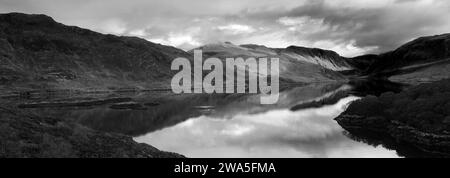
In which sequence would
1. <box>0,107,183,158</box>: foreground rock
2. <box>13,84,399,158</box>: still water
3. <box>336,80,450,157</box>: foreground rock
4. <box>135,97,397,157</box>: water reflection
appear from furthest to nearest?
<box>336,80,450,157</box>: foreground rock, <box>13,84,399,158</box>: still water, <box>135,97,397,157</box>: water reflection, <box>0,107,183,158</box>: foreground rock

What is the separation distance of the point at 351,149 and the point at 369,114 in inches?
820

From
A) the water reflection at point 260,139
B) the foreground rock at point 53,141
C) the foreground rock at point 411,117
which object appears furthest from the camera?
the foreground rock at point 411,117

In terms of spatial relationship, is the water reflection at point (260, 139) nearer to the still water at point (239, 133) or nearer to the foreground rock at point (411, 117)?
the still water at point (239, 133)

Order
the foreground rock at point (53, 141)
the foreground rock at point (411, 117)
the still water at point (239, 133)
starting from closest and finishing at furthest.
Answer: the foreground rock at point (53, 141), the still water at point (239, 133), the foreground rock at point (411, 117)

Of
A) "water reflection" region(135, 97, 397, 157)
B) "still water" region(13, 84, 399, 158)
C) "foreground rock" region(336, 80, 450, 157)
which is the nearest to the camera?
"water reflection" region(135, 97, 397, 157)

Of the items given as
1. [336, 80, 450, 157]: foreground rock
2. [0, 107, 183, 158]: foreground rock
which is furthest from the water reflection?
[0, 107, 183, 158]: foreground rock

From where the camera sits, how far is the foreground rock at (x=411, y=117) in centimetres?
4281

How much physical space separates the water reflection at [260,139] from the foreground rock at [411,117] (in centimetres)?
394

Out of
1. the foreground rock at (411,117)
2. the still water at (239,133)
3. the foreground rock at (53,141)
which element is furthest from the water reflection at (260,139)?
the foreground rock at (53,141)

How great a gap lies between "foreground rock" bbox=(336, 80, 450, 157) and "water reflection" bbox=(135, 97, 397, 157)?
12.9 ft

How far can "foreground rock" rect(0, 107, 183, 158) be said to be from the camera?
20.9m

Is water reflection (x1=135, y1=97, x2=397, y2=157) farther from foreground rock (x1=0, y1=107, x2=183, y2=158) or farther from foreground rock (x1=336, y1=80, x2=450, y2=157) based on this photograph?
foreground rock (x1=0, y1=107, x2=183, y2=158)
